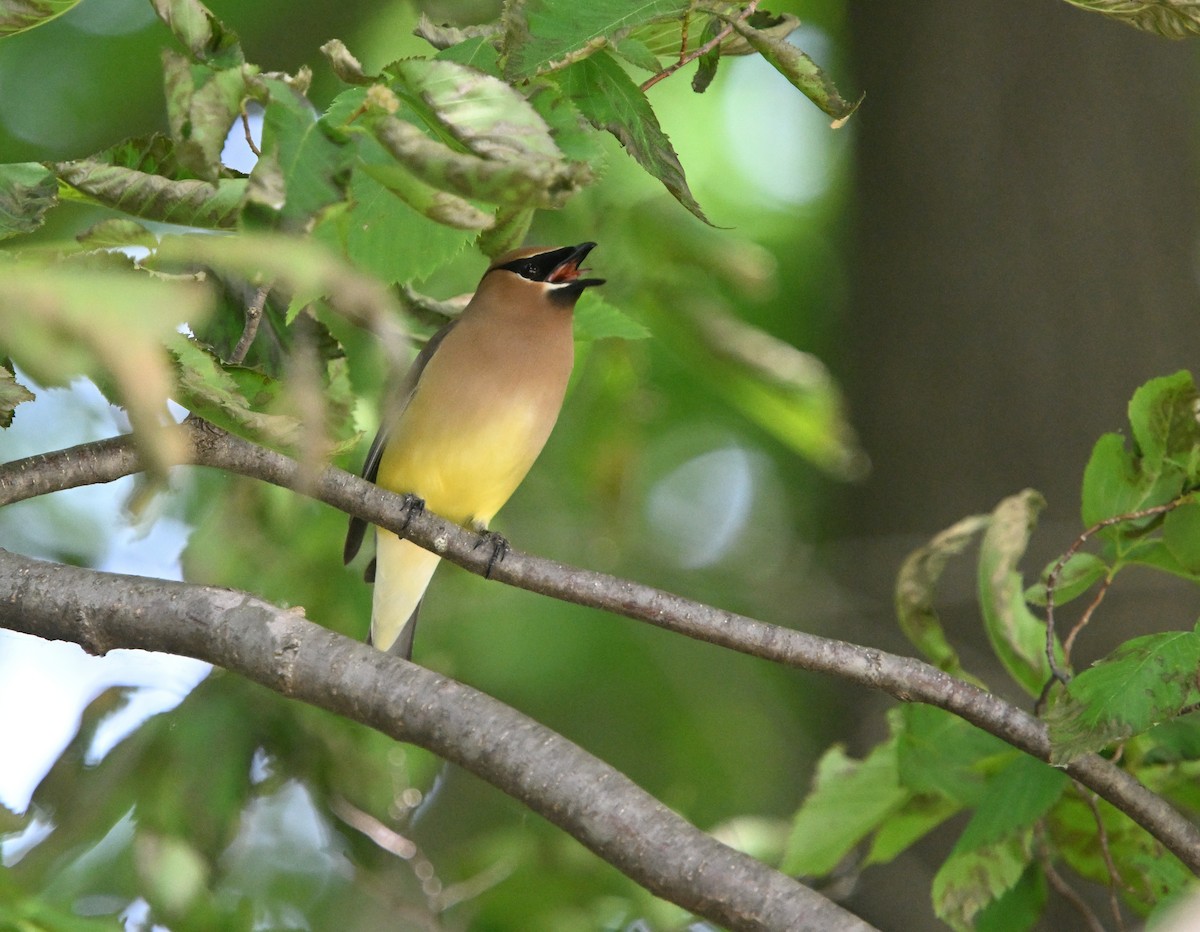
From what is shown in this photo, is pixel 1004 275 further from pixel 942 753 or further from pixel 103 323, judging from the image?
pixel 103 323

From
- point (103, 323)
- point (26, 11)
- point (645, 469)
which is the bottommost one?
point (645, 469)

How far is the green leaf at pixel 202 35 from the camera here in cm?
169

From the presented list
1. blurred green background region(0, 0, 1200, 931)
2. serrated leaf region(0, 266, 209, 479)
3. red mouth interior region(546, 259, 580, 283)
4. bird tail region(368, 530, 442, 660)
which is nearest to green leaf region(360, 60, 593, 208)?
serrated leaf region(0, 266, 209, 479)

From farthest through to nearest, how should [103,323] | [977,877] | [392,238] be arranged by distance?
1. [977,877]
2. [392,238]
3. [103,323]

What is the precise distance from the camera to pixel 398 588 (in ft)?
14.5

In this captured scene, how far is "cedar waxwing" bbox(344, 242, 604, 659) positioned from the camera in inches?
157

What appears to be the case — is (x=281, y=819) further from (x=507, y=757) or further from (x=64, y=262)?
(x=64, y=262)

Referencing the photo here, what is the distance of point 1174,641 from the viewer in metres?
2.19

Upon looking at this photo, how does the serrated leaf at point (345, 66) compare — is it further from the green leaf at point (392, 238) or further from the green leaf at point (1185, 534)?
the green leaf at point (1185, 534)

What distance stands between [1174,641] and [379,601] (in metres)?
2.59

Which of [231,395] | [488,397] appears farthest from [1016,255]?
[231,395]

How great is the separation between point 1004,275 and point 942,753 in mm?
3199

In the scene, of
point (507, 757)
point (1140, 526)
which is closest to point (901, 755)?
point (1140, 526)

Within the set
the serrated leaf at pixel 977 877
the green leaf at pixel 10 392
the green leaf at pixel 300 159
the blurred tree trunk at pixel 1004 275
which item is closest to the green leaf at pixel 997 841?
the serrated leaf at pixel 977 877
